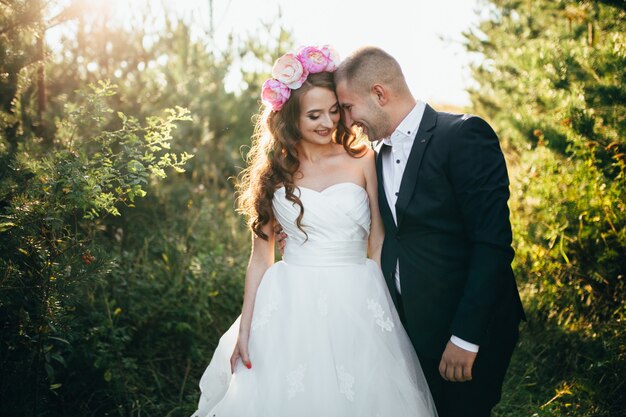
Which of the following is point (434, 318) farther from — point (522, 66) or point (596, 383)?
point (522, 66)

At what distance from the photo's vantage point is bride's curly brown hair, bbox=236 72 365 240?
3125 millimetres

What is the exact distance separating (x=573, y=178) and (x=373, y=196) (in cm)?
212

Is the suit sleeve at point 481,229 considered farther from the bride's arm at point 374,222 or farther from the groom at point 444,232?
the bride's arm at point 374,222

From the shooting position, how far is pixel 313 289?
2.90m

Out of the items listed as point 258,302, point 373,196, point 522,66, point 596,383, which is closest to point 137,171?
point 258,302

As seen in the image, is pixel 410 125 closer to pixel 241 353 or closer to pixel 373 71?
pixel 373 71

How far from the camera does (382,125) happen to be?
8.91 ft

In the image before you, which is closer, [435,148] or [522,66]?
[435,148]

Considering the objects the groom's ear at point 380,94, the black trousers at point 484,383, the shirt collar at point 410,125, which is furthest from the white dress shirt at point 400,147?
the black trousers at point 484,383

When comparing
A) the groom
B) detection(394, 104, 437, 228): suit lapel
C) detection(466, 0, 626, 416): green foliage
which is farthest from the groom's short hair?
detection(466, 0, 626, 416): green foliage

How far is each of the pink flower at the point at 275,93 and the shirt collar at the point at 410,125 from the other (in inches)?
30.4

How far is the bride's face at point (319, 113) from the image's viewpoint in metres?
→ 3.09

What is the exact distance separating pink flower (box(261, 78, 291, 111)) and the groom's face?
17.4 inches

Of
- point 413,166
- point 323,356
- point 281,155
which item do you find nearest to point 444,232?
point 413,166
